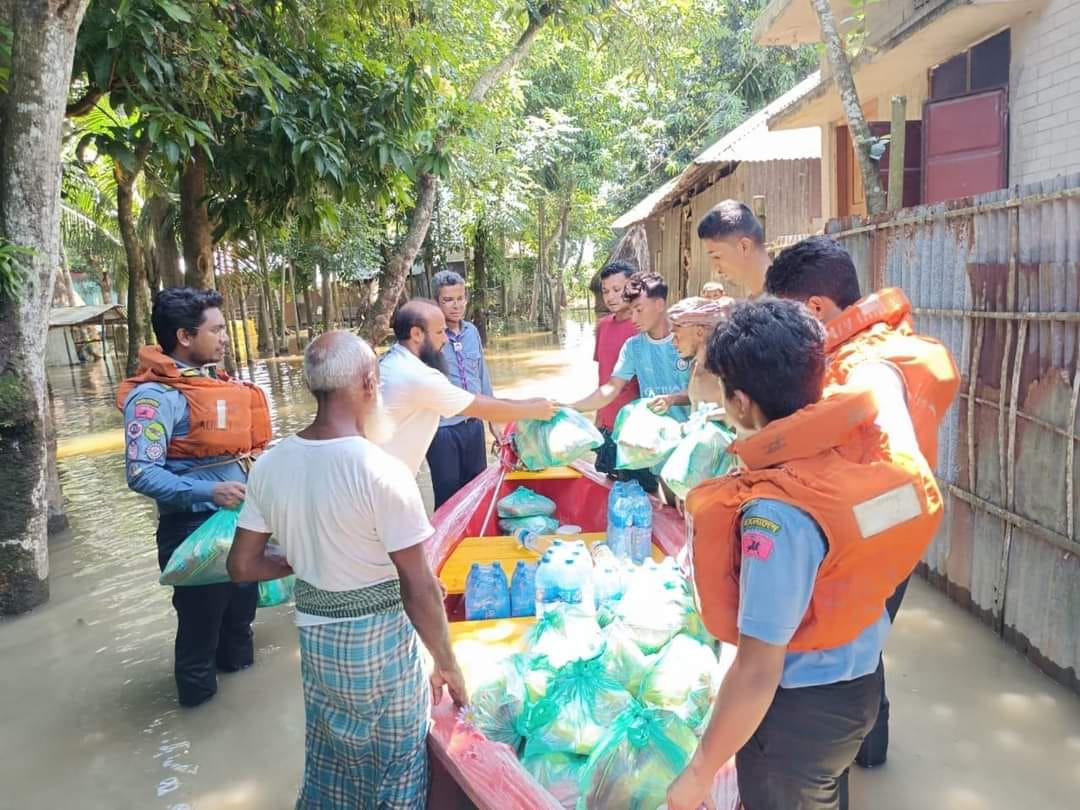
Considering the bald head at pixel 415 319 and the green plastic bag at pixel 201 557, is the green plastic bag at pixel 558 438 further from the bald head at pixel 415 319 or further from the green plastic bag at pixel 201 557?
the green plastic bag at pixel 201 557

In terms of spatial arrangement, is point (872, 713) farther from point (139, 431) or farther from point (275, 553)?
point (139, 431)

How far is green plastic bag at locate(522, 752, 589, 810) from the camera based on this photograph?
6.79 feet

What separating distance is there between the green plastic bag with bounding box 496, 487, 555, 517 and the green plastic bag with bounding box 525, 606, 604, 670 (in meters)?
1.59

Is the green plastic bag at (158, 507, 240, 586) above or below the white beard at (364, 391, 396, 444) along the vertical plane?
below

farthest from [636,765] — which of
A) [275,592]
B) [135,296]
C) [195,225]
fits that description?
[135,296]

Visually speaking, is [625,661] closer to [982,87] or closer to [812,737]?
[812,737]

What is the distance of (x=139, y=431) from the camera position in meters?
2.98

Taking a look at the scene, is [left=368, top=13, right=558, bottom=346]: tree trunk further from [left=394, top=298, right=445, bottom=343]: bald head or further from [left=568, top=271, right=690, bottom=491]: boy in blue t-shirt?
[left=394, top=298, right=445, bottom=343]: bald head

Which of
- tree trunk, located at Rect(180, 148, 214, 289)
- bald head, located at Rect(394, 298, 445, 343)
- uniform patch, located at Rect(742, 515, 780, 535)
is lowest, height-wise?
uniform patch, located at Rect(742, 515, 780, 535)

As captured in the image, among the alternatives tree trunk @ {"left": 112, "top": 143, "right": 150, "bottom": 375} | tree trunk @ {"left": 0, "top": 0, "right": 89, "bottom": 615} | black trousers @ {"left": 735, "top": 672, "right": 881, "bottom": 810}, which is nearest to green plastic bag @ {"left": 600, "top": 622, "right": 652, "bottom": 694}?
black trousers @ {"left": 735, "top": 672, "right": 881, "bottom": 810}

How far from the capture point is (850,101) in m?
5.84

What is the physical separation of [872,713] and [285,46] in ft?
20.9

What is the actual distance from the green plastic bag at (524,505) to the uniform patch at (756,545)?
3023 mm

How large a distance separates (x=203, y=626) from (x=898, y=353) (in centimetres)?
300
